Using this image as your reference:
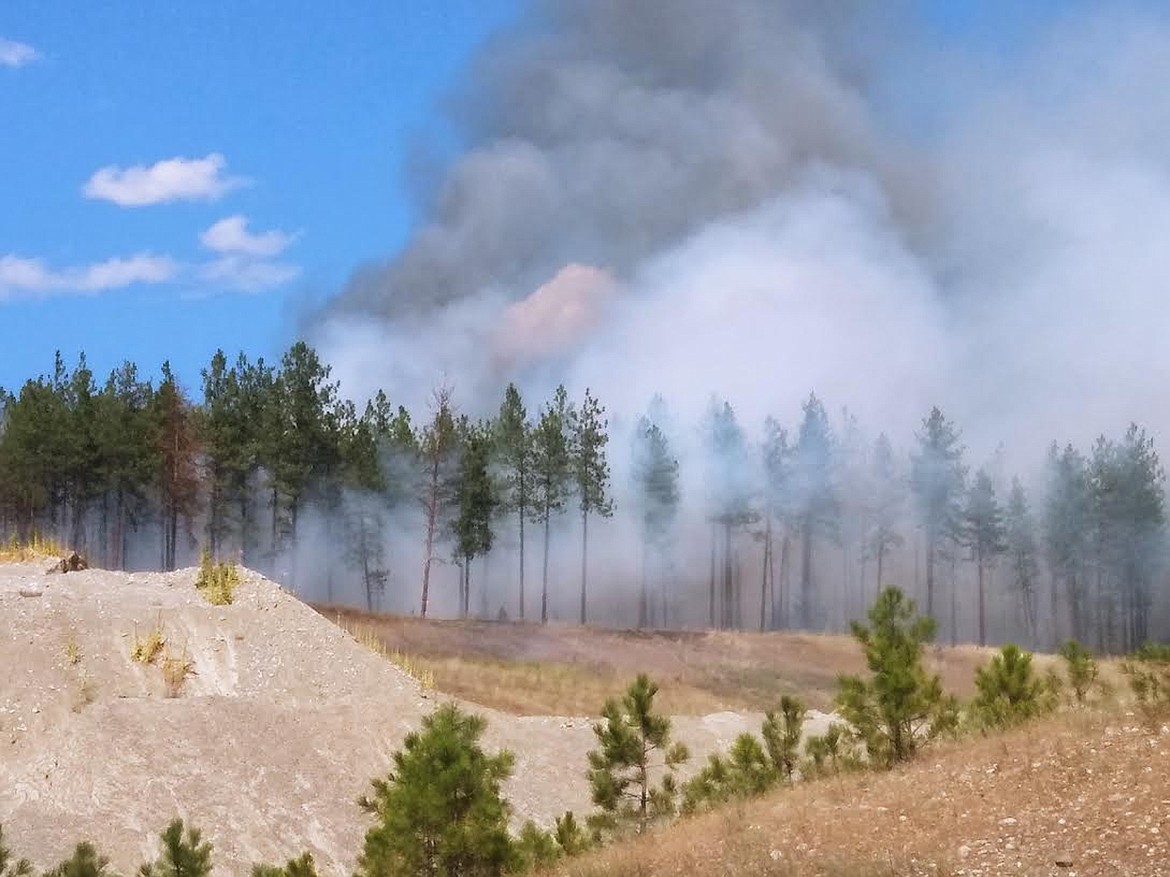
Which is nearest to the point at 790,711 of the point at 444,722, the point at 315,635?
the point at 444,722

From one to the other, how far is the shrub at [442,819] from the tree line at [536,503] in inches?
2171

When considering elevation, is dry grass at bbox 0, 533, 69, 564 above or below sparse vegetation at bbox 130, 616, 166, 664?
above

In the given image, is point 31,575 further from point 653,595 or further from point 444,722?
point 653,595

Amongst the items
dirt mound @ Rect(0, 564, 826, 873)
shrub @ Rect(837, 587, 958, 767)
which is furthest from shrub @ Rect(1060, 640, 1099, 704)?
dirt mound @ Rect(0, 564, 826, 873)

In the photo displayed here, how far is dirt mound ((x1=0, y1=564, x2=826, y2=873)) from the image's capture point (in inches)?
1045

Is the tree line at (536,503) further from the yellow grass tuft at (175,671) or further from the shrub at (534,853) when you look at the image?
the shrub at (534,853)

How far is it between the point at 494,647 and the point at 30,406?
38868 mm

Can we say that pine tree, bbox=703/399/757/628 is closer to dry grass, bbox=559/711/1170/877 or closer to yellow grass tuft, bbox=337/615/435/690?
yellow grass tuft, bbox=337/615/435/690

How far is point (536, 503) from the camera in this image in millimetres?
79500

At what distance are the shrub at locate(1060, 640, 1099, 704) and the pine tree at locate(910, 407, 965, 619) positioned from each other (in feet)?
224

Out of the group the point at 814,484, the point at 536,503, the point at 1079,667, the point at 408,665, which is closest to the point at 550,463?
the point at 536,503

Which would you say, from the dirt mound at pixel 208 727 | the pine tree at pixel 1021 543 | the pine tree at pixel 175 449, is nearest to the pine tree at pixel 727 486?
the pine tree at pixel 1021 543

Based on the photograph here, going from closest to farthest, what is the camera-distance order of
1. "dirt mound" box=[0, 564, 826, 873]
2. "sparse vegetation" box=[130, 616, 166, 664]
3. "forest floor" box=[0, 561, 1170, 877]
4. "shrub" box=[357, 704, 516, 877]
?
1. "forest floor" box=[0, 561, 1170, 877]
2. "shrub" box=[357, 704, 516, 877]
3. "dirt mound" box=[0, 564, 826, 873]
4. "sparse vegetation" box=[130, 616, 166, 664]

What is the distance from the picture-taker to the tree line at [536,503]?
77000 mm
